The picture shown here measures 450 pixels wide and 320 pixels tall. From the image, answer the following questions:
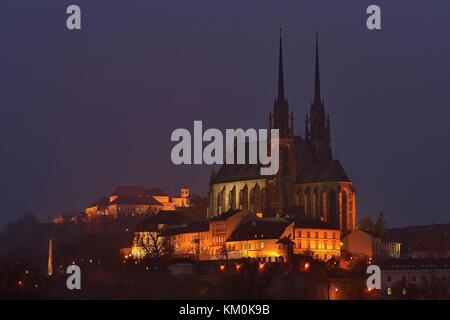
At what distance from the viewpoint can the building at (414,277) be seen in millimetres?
86875

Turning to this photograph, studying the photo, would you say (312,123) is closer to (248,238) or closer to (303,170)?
(303,170)

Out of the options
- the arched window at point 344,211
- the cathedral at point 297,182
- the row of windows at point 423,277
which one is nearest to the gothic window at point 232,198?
the cathedral at point 297,182

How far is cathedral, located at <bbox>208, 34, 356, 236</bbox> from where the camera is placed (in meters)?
113

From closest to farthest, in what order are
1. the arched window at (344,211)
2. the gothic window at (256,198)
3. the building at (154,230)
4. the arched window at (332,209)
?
1. the arched window at (344,211)
2. the arched window at (332,209)
3. the building at (154,230)
4. the gothic window at (256,198)

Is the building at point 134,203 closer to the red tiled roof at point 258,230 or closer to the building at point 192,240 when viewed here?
the building at point 192,240

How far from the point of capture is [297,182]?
381ft

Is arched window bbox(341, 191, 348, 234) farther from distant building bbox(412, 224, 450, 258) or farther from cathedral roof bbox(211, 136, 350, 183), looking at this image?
distant building bbox(412, 224, 450, 258)

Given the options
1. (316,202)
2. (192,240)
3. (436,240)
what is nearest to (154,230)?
(192,240)

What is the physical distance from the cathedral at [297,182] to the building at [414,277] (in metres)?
14.9

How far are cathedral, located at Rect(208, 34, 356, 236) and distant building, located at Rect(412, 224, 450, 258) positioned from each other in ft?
19.6

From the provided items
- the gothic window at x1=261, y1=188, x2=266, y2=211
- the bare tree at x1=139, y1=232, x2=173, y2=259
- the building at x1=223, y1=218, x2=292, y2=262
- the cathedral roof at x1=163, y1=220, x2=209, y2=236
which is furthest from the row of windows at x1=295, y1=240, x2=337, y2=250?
the gothic window at x1=261, y1=188, x2=266, y2=211

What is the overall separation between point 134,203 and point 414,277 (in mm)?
73946

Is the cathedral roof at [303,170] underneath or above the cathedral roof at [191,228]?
above

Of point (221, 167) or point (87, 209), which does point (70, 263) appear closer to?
point (221, 167)
